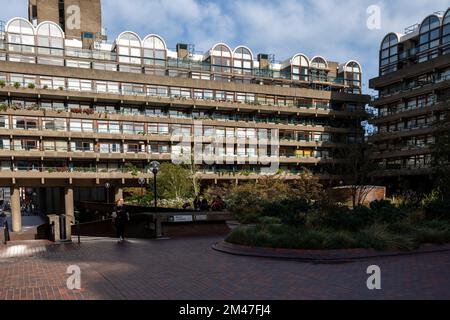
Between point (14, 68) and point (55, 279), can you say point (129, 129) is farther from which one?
point (55, 279)

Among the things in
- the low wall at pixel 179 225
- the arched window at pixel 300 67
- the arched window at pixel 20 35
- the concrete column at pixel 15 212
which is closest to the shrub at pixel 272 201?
the low wall at pixel 179 225

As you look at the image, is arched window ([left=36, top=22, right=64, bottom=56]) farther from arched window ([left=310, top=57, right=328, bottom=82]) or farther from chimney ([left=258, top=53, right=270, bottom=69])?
arched window ([left=310, top=57, right=328, bottom=82])

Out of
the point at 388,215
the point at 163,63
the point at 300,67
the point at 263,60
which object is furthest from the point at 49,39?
the point at 388,215

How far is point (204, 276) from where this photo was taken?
929cm

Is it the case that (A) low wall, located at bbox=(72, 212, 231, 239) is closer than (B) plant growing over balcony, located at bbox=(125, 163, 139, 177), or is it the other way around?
(A) low wall, located at bbox=(72, 212, 231, 239)

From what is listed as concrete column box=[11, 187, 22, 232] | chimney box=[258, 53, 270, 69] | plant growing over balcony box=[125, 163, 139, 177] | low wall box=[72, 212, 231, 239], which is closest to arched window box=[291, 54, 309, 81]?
chimney box=[258, 53, 270, 69]

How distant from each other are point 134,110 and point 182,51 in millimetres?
15556

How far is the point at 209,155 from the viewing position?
50.7m

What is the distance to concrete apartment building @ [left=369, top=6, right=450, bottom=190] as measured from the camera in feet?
158

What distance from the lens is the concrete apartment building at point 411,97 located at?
48.2 metres

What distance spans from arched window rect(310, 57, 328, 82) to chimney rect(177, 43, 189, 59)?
2129 centimetres

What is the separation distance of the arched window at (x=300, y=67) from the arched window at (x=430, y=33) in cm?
1792
